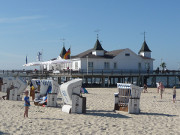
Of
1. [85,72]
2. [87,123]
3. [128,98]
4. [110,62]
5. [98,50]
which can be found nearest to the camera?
[87,123]

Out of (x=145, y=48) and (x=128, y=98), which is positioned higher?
(x=145, y=48)

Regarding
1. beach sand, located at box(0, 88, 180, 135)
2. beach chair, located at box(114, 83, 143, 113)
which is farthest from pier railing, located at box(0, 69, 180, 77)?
beach sand, located at box(0, 88, 180, 135)

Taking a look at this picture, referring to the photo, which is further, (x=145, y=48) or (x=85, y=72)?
(x=145, y=48)

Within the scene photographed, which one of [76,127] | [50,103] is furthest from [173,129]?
[50,103]

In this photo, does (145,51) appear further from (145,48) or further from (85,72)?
(85,72)

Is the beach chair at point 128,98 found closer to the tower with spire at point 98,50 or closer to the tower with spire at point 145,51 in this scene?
the tower with spire at point 98,50

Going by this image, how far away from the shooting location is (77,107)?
13.3 meters

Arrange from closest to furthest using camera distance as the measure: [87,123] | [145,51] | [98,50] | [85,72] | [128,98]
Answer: [87,123] → [128,98] → [85,72] → [98,50] → [145,51]

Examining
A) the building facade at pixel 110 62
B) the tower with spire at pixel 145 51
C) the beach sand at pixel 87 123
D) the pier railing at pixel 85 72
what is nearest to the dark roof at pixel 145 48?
the tower with spire at pixel 145 51

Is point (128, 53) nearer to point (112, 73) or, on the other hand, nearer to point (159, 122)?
point (112, 73)

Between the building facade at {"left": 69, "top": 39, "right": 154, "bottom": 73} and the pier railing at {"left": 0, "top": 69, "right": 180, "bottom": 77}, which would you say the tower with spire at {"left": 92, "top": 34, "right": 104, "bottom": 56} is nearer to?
the building facade at {"left": 69, "top": 39, "right": 154, "bottom": 73}

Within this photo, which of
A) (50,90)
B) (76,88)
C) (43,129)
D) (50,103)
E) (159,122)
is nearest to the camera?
(43,129)

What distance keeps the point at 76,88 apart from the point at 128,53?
94.2 feet

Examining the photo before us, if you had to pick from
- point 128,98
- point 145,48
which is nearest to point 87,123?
point 128,98
